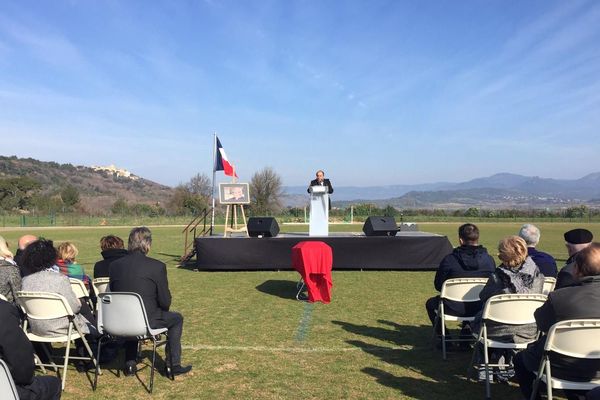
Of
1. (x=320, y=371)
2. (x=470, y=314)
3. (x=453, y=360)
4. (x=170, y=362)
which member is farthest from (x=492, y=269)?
(x=170, y=362)

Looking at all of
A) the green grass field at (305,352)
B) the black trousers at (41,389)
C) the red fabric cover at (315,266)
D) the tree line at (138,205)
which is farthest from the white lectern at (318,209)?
the tree line at (138,205)

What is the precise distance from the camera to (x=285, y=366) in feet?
15.1

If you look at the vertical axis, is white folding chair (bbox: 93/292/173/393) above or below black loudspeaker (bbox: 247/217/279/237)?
below

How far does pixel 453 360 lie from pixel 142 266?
3.34 m

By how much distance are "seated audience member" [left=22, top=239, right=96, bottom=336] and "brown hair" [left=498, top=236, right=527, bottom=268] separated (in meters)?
3.85

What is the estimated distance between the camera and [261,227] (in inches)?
445

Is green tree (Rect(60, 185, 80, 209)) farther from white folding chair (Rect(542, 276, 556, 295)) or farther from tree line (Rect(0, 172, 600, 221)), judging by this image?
white folding chair (Rect(542, 276, 556, 295))

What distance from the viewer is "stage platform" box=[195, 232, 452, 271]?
11344mm

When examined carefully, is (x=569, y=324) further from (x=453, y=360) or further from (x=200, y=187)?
(x=200, y=187)

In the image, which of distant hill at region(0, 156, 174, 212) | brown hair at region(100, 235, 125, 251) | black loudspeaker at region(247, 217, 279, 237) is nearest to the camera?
brown hair at region(100, 235, 125, 251)

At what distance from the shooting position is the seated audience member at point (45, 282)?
13.2 ft

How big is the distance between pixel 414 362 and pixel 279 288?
4.89 meters

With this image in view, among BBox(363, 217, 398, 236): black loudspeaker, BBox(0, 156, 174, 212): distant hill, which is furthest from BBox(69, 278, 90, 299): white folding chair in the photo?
BBox(0, 156, 174, 212): distant hill

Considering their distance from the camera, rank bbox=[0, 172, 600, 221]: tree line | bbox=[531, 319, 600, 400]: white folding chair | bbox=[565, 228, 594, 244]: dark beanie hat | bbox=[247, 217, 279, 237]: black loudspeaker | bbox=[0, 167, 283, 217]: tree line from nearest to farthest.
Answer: bbox=[531, 319, 600, 400]: white folding chair → bbox=[565, 228, 594, 244]: dark beanie hat → bbox=[247, 217, 279, 237]: black loudspeaker → bbox=[0, 172, 600, 221]: tree line → bbox=[0, 167, 283, 217]: tree line
